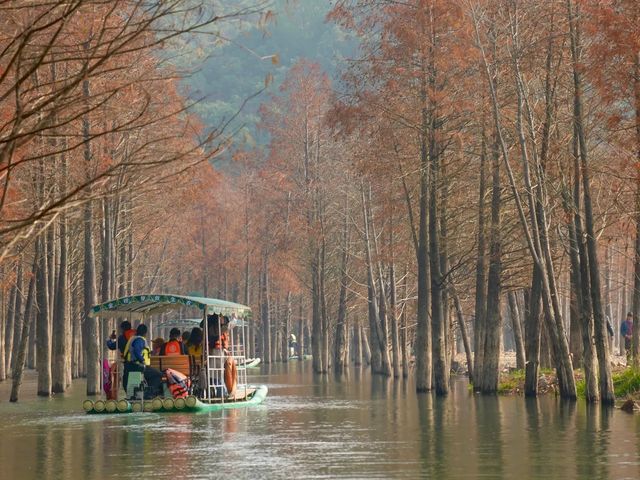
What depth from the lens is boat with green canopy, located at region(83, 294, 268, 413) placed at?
29.1 metres

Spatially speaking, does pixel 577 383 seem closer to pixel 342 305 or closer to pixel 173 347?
pixel 173 347

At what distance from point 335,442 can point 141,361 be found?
8.34 m

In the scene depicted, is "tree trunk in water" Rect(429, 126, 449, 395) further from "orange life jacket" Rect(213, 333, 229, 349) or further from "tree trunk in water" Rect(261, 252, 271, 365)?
"tree trunk in water" Rect(261, 252, 271, 365)

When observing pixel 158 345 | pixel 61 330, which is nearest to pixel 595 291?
pixel 158 345

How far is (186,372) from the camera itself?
30.5 m

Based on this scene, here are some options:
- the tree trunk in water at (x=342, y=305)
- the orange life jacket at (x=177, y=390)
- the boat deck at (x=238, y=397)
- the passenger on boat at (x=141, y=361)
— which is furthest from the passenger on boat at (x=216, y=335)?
the tree trunk in water at (x=342, y=305)

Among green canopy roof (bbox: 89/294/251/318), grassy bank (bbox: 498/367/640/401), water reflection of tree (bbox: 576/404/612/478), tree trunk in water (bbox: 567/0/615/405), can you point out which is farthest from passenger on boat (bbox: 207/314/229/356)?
tree trunk in water (bbox: 567/0/615/405)

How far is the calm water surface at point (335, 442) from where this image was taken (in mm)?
17375

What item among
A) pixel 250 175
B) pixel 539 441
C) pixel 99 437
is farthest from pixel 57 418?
pixel 250 175

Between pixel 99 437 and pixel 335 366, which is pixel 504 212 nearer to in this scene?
pixel 99 437

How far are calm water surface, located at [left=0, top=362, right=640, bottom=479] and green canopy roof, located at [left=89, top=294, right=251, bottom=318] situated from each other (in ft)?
8.89

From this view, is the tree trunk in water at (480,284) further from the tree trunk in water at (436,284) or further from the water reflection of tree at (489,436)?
the water reflection of tree at (489,436)

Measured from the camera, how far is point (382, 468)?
687 inches

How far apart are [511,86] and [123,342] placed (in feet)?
43.3
